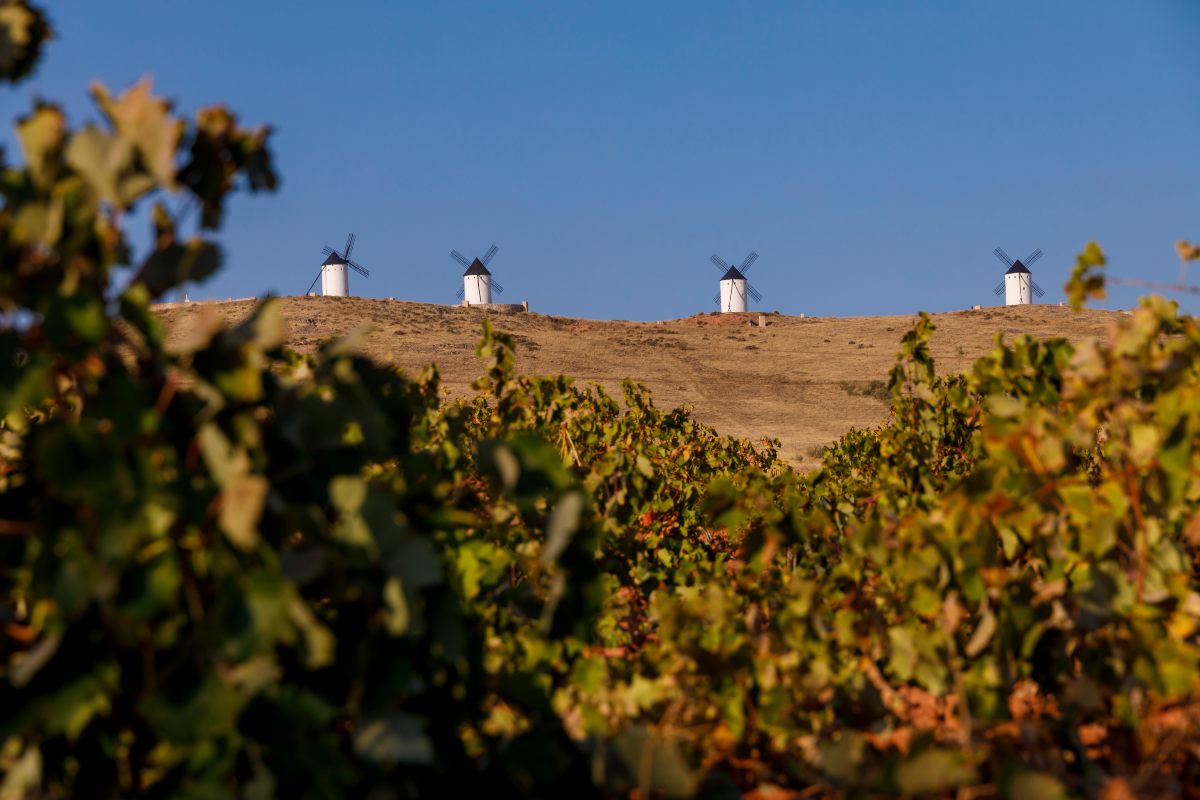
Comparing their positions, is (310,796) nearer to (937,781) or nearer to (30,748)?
(30,748)

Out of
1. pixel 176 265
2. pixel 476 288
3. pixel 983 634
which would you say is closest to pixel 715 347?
pixel 476 288

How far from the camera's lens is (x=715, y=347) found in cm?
7581

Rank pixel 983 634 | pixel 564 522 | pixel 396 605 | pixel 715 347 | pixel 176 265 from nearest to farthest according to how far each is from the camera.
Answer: pixel 396 605 < pixel 564 522 < pixel 176 265 < pixel 983 634 < pixel 715 347

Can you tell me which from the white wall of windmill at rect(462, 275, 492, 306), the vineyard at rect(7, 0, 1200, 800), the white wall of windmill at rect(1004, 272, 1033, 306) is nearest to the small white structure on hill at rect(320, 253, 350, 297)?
the white wall of windmill at rect(462, 275, 492, 306)

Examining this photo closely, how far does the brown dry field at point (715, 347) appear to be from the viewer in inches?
2201

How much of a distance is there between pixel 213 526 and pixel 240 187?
81cm

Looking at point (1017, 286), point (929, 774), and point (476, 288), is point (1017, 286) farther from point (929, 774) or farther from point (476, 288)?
point (929, 774)

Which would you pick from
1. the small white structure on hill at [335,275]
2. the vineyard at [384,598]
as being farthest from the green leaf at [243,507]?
the small white structure on hill at [335,275]

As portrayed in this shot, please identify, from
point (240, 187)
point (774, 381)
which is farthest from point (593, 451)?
point (774, 381)

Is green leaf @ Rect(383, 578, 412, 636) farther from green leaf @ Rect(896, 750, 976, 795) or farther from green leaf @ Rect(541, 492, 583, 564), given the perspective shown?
green leaf @ Rect(896, 750, 976, 795)

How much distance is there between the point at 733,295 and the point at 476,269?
23.1 meters

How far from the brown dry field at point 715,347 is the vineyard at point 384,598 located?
1648 inches

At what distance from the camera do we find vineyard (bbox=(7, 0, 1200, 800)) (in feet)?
7.11

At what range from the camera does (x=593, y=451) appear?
33.3 ft
